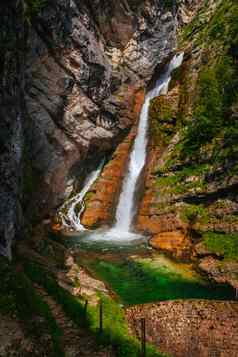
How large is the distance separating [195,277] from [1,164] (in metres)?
14.8

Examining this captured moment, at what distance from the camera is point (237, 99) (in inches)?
1454

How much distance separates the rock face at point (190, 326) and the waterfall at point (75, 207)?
2219cm

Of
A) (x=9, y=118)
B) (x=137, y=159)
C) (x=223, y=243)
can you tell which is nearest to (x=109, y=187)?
(x=137, y=159)

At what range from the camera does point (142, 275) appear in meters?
25.4

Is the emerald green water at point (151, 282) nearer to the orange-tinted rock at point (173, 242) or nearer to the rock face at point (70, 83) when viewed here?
the orange-tinted rock at point (173, 242)

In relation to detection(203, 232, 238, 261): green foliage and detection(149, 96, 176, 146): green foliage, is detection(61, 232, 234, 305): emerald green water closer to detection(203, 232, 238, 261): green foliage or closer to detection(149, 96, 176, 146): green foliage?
detection(203, 232, 238, 261): green foliage

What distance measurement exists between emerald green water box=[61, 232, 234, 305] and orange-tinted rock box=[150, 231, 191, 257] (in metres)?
1.00

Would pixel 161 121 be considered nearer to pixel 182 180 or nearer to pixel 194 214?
pixel 182 180

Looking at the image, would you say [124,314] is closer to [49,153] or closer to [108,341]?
[108,341]

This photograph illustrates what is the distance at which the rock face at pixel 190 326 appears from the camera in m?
17.2

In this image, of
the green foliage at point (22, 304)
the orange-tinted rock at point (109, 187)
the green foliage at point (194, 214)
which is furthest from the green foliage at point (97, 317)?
the orange-tinted rock at point (109, 187)

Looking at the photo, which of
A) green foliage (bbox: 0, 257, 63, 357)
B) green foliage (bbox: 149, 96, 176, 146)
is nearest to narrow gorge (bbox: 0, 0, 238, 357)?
green foliage (bbox: 0, 257, 63, 357)

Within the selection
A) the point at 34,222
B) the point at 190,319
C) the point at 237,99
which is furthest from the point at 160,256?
the point at 237,99

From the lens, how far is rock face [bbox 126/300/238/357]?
17172 millimetres
